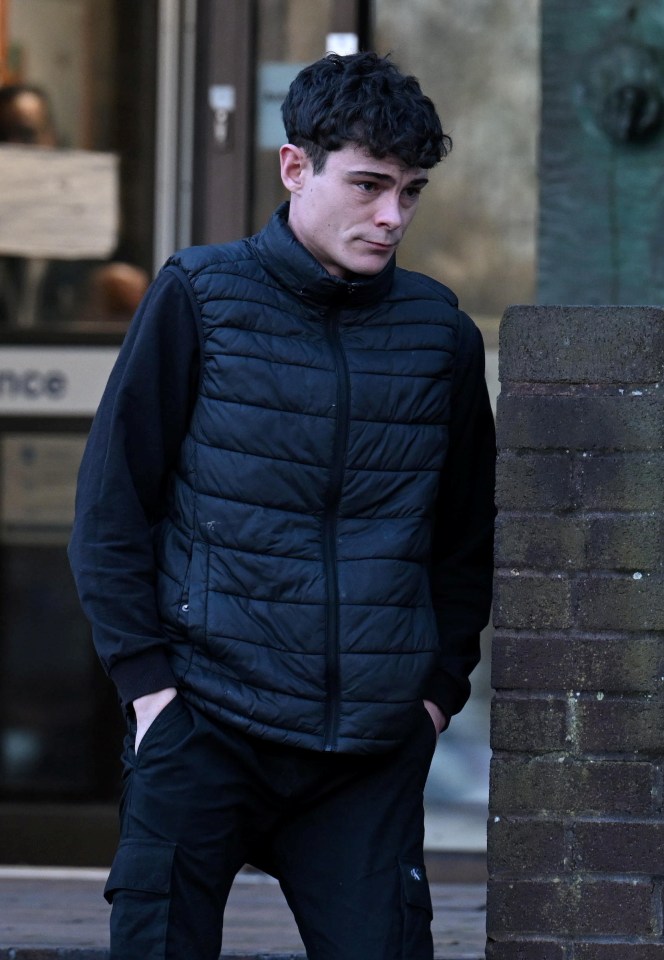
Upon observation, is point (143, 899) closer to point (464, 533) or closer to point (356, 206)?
point (464, 533)

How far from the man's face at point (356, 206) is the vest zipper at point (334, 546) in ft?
0.47

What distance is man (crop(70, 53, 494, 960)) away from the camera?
2.59m

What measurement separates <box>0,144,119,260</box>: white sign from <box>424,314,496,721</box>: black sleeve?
2528 millimetres

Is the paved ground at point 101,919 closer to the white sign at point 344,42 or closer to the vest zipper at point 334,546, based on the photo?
the vest zipper at point 334,546

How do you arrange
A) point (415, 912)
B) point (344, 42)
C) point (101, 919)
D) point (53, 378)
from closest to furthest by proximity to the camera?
point (415, 912) < point (101, 919) < point (344, 42) < point (53, 378)

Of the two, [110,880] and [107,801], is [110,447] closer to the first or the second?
[110,880]

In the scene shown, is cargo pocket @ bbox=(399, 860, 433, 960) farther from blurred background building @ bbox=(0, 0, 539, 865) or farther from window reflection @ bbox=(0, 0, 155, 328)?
window reflection @ bbox=(0, 0, 155, 328)

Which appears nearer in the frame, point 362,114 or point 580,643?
point 362,114

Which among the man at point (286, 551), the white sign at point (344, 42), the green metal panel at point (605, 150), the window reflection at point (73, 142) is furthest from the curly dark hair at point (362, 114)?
the window reflection at point (73, 142)

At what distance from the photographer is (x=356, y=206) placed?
8.63ft

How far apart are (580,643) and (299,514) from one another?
0.57 metres

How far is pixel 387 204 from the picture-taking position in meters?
2.62

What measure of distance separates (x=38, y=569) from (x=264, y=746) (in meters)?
2.72

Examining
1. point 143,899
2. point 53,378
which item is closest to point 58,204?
point 53,378
